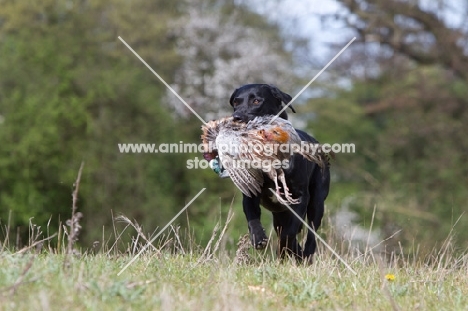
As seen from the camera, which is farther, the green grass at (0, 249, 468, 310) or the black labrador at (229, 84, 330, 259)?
the black labrador at (229, 84, 330, 259)

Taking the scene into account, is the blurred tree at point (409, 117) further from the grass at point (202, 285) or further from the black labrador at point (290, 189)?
the grass at point (202, 285)

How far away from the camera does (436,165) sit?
2572cm

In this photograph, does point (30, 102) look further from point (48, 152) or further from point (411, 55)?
point (411, 55)

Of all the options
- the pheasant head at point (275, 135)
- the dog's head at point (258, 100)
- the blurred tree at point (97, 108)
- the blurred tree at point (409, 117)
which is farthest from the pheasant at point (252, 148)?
the blurred tree at point (97, 108)

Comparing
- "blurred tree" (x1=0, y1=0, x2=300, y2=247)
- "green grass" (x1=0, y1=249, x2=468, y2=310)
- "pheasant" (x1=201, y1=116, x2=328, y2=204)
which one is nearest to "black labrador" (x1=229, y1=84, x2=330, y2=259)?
"pheasant" (x1=201, y1=116, x2=328, y2=204)

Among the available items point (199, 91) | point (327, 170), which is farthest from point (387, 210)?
point (327, 170)

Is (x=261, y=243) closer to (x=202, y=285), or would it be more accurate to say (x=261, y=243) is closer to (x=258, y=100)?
(x=258, y=100)

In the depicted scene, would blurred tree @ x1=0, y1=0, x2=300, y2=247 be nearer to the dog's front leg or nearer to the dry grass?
the dog's front leg

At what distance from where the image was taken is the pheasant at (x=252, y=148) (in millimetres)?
5160

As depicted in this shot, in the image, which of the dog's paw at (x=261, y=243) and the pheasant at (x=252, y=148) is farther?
the dog's paw at (x=261, y=243)

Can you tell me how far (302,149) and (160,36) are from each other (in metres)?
24.5

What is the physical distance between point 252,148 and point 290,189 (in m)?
1.24

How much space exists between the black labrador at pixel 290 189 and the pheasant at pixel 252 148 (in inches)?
13.1

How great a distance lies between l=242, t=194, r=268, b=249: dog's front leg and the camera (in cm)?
584
